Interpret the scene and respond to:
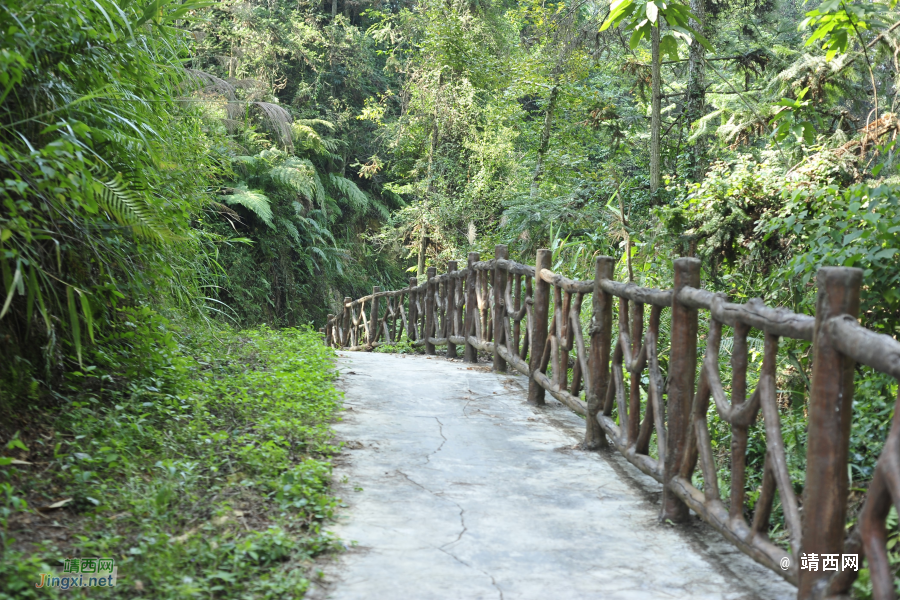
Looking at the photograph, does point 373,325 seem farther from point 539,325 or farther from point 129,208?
point 129,208

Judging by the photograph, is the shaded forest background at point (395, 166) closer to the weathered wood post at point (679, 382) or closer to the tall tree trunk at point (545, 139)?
the tall tree trunk at point (545, 139)

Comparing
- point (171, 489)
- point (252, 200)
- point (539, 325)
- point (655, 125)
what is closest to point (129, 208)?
point (171, 489)

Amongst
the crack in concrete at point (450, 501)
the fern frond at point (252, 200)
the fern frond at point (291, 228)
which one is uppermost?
the fern frond at point (252, 200)

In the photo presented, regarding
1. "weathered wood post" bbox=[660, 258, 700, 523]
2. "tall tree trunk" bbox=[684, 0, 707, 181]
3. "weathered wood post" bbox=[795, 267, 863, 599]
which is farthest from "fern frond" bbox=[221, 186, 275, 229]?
"weathered wood post" bbox=[795, 267, 863, 599]

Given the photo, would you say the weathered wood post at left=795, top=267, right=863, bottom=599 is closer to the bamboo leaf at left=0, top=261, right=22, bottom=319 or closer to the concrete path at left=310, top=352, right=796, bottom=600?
the concrete path at left=310, top=352, right=796, bottom=600

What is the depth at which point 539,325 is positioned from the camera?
563 cm

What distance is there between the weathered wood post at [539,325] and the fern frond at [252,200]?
28.2 ft

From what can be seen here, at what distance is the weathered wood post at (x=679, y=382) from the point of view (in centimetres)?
315

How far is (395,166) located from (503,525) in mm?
15408

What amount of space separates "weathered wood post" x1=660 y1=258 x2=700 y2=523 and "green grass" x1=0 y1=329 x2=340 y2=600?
60.1 inches

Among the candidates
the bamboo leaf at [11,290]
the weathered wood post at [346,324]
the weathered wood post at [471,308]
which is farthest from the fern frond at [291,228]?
the bamboo leaf at [11,290]

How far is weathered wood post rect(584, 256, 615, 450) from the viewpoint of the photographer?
4301 mm

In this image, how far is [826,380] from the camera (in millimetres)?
2119

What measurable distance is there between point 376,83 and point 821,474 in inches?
779
